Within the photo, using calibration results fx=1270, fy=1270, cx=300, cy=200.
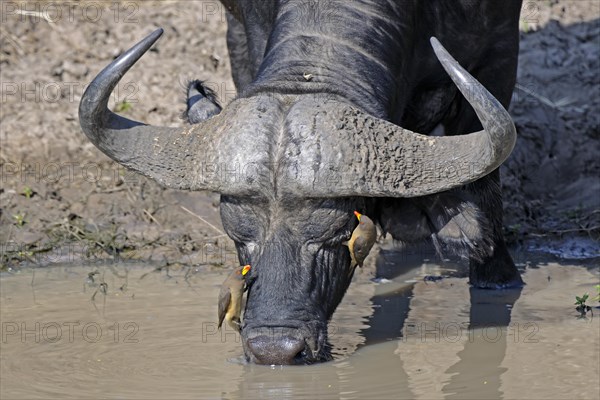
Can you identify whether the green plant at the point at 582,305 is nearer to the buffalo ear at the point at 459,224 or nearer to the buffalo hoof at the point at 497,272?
the buffalo hoof at the point at 497,272

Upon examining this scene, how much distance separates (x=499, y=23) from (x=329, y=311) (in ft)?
7.38

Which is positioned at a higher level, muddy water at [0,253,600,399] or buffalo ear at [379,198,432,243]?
buffalo ear at [379,198,432,243]

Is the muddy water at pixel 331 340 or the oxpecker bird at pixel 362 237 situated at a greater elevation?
the oxpecker bird at pixel 362 237

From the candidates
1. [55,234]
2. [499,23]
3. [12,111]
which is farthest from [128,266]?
[499,23]

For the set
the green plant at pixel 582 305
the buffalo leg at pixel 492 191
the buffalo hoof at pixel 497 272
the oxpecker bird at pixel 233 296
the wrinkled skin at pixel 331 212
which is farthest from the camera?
the buffalo hoof at pixel 497 272

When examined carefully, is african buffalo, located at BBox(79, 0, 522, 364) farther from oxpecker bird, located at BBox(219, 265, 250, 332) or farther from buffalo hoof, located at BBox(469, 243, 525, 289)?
buffalo hoof, located at BBox(469, 243, 525, 289)

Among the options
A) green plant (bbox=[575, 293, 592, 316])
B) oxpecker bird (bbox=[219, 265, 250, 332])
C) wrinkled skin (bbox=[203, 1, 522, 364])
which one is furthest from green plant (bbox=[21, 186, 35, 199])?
green plant (bbox=[575, 293, 592, 316])

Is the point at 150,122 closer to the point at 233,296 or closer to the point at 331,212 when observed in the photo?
the point at 233,296

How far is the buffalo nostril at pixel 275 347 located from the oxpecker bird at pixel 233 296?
298 mm

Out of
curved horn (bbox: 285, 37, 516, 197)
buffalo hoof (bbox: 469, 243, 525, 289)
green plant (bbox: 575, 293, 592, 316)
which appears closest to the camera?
curved horn (bbox: 285, 37, 516, 197)

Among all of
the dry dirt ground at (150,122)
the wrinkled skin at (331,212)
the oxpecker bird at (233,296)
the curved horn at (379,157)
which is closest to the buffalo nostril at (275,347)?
the wrinkled skin at (331,212)

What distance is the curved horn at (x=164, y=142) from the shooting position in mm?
5234

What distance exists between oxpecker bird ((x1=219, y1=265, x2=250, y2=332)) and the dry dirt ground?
7.14 feet

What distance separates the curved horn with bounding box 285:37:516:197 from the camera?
5.14m
